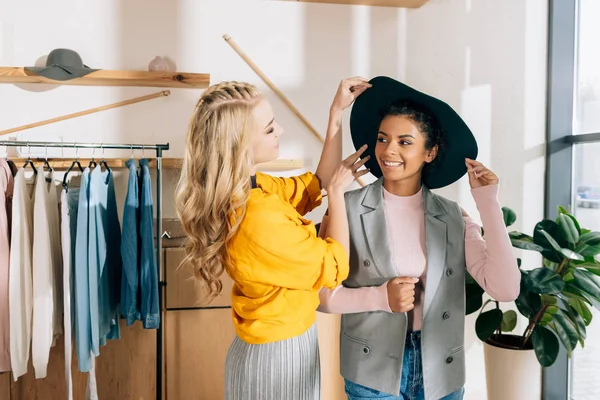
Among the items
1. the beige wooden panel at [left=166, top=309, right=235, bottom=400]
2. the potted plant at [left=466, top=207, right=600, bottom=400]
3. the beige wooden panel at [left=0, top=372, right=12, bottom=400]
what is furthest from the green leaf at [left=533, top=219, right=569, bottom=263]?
the beige wooden panel at [left=0, top=372, right=12, bottom=400]

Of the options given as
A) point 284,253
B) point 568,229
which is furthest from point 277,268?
point 568,229

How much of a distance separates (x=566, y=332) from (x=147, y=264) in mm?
1862

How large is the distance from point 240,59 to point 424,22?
108 centimetres

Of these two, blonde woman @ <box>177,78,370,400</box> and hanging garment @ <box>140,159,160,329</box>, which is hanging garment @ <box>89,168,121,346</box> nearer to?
hanging garment @ <box>140,159,160,329</box>

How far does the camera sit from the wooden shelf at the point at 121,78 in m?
2.53

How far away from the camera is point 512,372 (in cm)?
241

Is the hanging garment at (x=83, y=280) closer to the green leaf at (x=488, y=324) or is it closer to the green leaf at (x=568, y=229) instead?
the green leaf at (x=488, y=324)

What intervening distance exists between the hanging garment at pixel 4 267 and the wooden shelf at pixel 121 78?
0.53m

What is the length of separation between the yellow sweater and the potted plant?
1.13 meters

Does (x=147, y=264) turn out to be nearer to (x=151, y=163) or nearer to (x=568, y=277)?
(x=151, y=163)

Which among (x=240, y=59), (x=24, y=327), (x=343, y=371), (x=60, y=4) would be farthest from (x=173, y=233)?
(x=343, y=371)

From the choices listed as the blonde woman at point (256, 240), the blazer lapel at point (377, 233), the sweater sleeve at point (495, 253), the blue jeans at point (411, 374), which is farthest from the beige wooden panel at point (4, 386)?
the sweater sleeve at point (495, 253)

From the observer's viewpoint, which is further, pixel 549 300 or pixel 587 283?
pixel 549 300

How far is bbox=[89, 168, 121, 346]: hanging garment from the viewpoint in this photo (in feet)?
7.48
